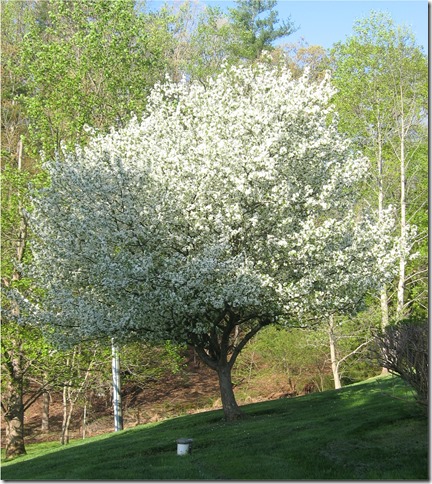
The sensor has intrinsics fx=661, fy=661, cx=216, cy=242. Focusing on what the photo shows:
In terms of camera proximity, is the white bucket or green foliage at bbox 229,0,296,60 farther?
green foliage at bbox 229,0,296,60

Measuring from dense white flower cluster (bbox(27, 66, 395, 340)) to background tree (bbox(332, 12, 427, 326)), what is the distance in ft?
58.0

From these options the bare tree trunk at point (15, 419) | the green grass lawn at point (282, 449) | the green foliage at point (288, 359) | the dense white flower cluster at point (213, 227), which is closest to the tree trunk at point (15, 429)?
the bare tree trunk at point (15, 419)

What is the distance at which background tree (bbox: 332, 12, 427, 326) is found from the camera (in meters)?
38.7

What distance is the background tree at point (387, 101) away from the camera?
38.7 metres

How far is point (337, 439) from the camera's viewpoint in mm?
16281

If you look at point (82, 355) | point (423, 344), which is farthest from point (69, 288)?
point (423, 344)

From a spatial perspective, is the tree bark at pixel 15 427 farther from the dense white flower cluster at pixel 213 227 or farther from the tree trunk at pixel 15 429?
the dense white flower cluster at pixel 213 227

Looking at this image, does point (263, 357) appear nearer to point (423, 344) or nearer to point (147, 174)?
point (147, 174)

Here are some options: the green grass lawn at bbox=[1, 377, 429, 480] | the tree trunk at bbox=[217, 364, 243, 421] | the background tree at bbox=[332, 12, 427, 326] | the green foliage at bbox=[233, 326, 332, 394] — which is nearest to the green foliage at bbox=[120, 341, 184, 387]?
the green grass lawn at bbox=[1, 377, 429, 480]

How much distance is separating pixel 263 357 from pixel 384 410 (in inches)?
881

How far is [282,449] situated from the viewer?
637 inches

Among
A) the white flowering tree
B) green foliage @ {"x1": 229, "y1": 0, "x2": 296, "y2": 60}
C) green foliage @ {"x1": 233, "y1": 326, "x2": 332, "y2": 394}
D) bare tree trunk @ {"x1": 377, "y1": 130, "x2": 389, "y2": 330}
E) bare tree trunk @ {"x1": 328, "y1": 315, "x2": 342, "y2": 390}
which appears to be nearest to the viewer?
the white flowering tree

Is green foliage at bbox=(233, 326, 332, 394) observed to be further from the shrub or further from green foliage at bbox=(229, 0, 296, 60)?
green foliage at bbox=(229, 0, 296, 60)

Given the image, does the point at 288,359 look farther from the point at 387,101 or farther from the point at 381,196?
the point at 387,101
